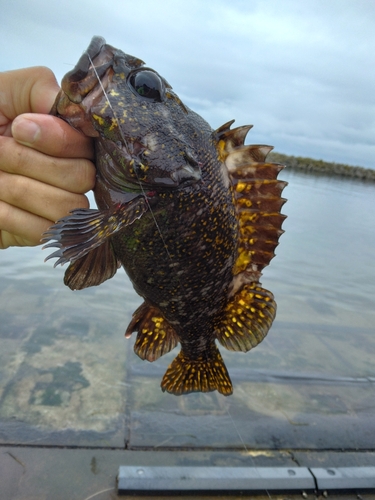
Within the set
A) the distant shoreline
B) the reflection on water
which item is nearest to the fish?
the reflection on water

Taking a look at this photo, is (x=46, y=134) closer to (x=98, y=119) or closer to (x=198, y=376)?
(x=98, y=119)

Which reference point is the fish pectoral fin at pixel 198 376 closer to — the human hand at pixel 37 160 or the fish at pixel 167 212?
the fish at pixel 167 212

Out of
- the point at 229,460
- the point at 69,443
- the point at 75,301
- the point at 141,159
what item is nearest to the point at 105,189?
the point at 141,159

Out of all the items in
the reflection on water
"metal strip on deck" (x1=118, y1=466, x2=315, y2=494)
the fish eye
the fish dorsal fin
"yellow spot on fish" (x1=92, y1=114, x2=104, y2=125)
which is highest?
the fish eye

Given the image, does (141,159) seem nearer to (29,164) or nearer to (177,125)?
(177,125)

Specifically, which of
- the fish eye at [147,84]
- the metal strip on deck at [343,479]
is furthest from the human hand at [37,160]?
the metal strip on deck at [343,479]

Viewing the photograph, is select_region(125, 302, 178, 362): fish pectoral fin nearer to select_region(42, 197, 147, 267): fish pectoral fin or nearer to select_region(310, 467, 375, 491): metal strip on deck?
select_region(42, 197, 147, 267): fish pectoral fin

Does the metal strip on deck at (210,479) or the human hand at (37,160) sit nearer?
the human hand at (37,160)
